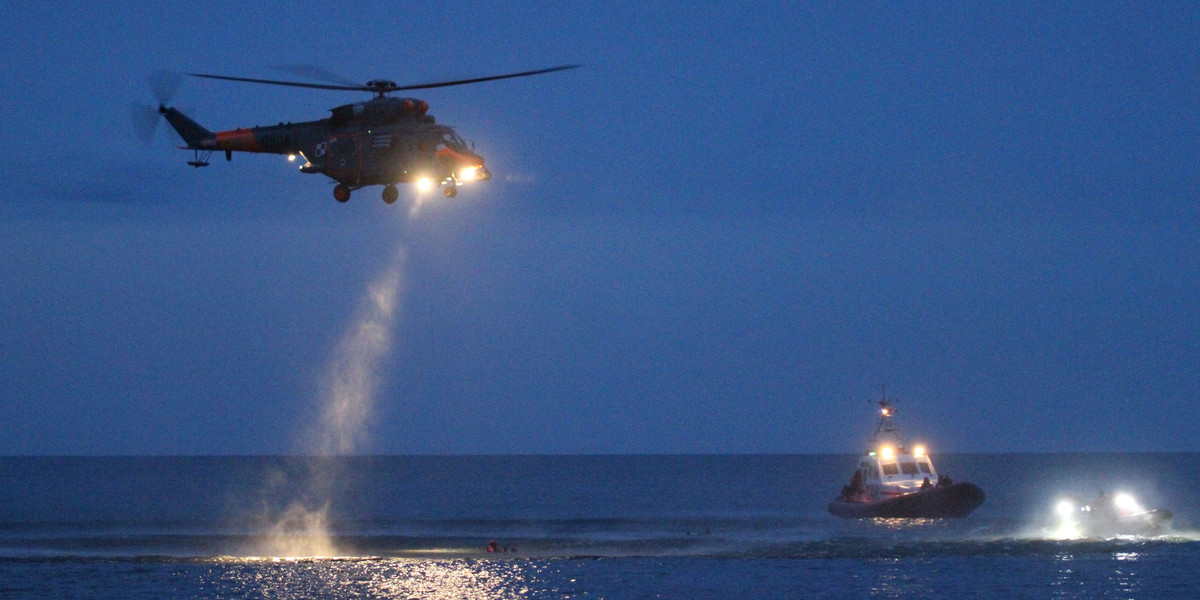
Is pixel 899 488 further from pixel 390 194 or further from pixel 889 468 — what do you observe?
pixel 390 194

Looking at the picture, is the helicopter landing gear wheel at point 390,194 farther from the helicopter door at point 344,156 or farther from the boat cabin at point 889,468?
the boat cabin at point 889,468

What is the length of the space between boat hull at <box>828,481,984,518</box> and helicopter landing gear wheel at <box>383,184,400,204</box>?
86.6ft

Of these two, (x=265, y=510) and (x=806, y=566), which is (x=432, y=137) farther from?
(x=265, y=510)

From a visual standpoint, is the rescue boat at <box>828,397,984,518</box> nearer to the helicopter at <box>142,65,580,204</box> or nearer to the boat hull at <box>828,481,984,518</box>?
the boat hull at <box>828,481,984,518</box>

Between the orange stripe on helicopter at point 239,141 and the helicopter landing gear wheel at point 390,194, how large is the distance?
3.89 metres

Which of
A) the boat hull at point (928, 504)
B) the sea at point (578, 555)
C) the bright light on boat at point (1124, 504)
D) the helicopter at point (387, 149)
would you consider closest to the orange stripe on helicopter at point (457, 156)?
the helicopter at point (387, 149)

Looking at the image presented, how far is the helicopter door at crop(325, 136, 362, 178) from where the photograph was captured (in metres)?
27.4

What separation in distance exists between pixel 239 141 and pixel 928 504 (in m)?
29.0

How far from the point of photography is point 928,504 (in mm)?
46875

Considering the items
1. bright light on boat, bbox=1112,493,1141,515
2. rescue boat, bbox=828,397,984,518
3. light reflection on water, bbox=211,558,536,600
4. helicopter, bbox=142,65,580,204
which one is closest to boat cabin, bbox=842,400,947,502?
rescue boat, bbox=828,397,984,518

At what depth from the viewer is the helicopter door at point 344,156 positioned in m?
27.4

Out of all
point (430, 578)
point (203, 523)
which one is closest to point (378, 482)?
point (203, 523)

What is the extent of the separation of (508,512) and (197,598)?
134 ft

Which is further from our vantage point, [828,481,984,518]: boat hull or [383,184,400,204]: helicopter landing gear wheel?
[828,481,984,518]: boat hull
